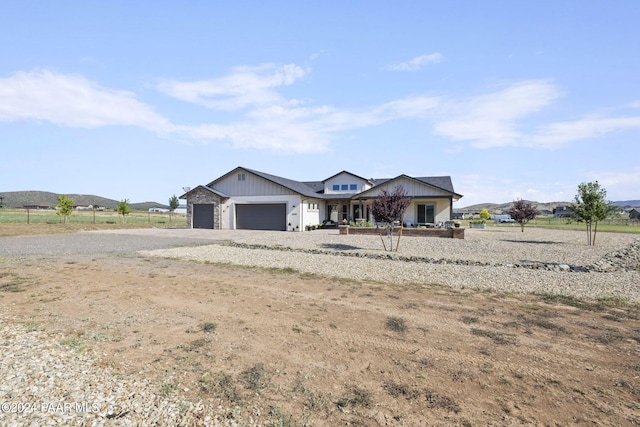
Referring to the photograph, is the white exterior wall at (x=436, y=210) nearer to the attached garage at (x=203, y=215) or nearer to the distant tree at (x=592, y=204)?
the distant tree at (x=592, y=204)

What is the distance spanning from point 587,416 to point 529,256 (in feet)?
40.2

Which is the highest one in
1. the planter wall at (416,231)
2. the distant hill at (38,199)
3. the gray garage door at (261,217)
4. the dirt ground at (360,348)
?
the distant hill at (38,199)

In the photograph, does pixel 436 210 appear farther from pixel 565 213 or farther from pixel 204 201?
pixel 204 201

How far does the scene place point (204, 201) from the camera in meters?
31.1

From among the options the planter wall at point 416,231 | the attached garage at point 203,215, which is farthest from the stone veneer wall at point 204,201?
the planter wall at point 416,231

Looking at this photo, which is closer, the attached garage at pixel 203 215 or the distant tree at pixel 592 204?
the distant tree at pixel 592 204

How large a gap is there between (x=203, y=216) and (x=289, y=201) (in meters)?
9.34

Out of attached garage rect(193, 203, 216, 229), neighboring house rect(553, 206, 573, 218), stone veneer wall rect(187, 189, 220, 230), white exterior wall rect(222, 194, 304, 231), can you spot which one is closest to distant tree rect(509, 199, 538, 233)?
neighboring house rect(553, 206, 573, 218)

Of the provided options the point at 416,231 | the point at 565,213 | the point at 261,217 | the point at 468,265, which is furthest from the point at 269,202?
the point at 565,213

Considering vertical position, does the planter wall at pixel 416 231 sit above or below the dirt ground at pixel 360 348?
above

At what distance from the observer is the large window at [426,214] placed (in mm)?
28828

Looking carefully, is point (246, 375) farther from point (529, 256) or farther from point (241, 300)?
point (529, 256)

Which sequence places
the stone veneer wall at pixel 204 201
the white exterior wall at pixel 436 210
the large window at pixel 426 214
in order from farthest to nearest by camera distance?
the stone veneer wall at pixel 204 201, the large window at pixel 426 214, the white exterior wall at pixel 436 210

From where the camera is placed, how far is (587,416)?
123 inches
